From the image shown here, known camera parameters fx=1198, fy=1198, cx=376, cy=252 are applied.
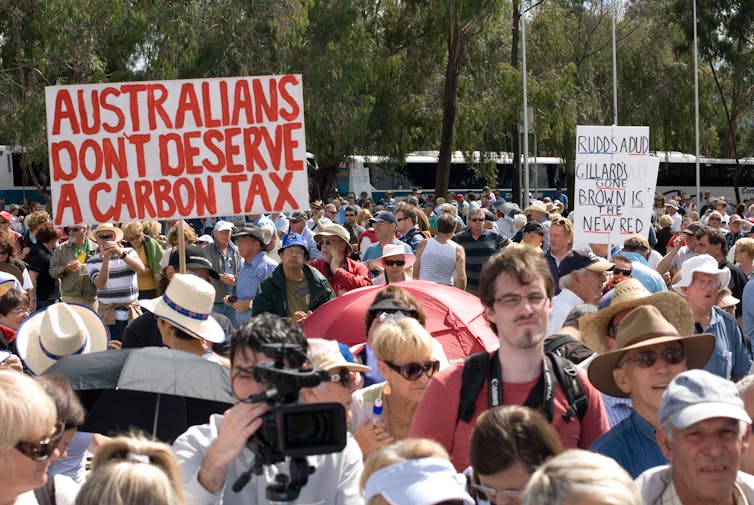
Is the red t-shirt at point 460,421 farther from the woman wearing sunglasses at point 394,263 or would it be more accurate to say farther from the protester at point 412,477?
the woman wearing sunglasses at point 394,263

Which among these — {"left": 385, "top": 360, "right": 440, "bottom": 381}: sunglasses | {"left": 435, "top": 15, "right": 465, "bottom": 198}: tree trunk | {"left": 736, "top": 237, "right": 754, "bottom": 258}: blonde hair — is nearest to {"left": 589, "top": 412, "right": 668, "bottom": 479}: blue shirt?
{"left": 385, "top": 360, "right": 440, "bottom": 381}: sunglasses

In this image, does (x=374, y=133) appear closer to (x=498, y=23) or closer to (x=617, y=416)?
(x=498, y=23)

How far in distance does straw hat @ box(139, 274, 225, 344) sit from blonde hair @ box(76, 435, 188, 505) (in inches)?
108

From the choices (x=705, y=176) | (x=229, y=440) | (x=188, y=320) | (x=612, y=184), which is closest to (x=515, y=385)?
(x=229, y=440)

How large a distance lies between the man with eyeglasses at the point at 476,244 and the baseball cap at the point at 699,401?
8.07 m

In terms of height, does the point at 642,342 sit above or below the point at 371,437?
above

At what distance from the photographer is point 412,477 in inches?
135

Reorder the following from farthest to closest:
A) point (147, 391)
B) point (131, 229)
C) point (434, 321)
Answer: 1. point (131, 229)
2. point (434, 321)
3. point (147, 391)

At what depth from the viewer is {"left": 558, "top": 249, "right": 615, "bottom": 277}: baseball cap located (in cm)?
768

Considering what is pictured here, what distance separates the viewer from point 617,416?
5.11 metres

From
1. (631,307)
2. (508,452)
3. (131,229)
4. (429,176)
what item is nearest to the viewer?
(508,452)

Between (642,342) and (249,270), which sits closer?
(642,342)

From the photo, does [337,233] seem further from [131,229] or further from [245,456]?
[245,456]

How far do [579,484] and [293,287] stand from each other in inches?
252
